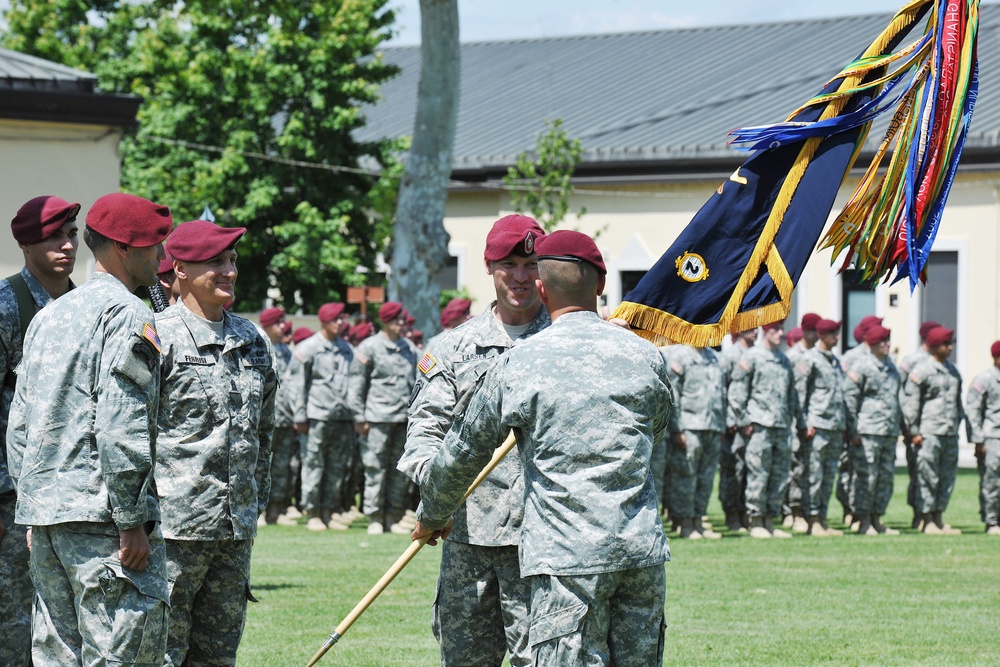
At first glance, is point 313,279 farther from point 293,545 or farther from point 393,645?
point 393,645

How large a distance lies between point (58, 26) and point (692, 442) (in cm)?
2513

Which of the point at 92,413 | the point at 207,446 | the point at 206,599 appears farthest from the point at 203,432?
the point at 92,413

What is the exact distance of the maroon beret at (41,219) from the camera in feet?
21.8

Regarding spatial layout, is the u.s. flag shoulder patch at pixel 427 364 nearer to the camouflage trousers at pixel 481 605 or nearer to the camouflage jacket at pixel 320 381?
the camouflage trousers at pixel 481 605

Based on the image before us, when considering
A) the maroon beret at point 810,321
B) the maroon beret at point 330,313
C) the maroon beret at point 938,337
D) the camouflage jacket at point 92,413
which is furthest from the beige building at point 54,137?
the camouflage jacket at point 92,413

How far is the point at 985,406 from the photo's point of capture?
1666cm

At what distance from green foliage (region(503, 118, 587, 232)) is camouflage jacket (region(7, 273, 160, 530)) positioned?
20.5m

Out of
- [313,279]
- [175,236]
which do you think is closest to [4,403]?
[175,236]

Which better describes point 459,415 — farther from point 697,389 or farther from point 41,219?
point 697,389

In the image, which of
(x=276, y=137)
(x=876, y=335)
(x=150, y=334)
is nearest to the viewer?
(x=150, y=334)

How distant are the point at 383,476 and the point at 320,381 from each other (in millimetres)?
1512

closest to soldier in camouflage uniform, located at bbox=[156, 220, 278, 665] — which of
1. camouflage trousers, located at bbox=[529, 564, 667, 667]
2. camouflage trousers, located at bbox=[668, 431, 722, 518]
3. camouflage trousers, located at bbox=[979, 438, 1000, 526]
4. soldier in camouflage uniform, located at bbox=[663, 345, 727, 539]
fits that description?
camouflage trousers, located at bbox=[529, 564, 667, 667]

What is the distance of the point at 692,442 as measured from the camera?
15.2 m

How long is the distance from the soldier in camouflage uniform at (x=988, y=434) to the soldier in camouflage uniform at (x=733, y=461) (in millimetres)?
2644
